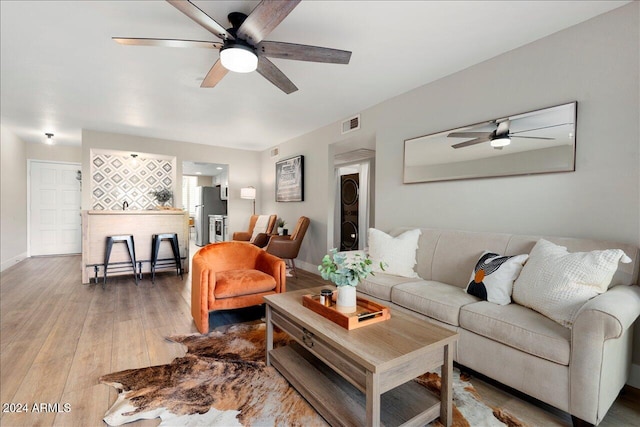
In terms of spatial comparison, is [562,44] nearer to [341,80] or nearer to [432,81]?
[432,81]

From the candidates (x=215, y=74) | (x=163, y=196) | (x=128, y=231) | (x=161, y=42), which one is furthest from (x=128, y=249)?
(x=161, y=42)

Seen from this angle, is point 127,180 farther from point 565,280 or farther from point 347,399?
point 565,280

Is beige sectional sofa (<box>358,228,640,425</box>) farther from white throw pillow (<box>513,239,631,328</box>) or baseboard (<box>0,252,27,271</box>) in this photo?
baseboard (<box>0,252,27,271</box>)

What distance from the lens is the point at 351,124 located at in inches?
168

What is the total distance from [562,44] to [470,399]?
103 inches

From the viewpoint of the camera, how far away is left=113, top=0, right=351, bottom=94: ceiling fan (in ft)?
5.46

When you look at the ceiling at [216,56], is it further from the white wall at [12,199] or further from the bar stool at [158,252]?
the bar stool at [158,252]

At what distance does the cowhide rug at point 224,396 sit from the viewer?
154 cm

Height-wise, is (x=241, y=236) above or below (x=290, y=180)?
below

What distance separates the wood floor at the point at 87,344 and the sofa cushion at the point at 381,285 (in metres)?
0.87

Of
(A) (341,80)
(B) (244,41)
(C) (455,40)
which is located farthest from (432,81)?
(B) (244,41)

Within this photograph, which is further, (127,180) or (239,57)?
(127,180)

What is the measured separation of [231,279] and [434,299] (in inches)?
70.0

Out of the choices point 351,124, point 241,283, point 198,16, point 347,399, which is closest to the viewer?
point 347,399
